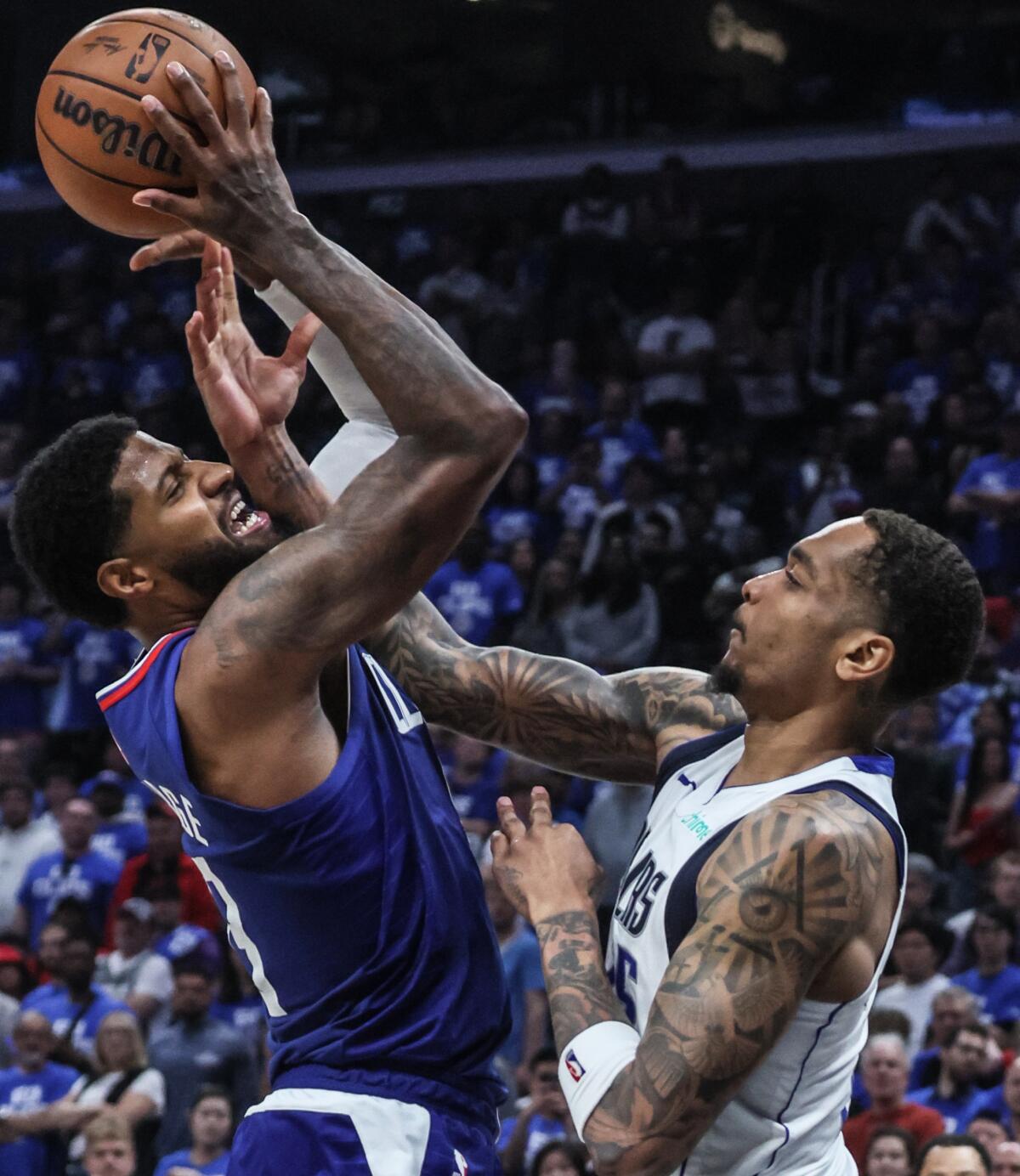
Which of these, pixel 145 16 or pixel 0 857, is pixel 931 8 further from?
pixel 145 16

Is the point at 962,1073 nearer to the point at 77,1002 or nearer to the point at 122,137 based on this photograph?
the point at 77,1002

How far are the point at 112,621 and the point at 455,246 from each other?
35.6 feet

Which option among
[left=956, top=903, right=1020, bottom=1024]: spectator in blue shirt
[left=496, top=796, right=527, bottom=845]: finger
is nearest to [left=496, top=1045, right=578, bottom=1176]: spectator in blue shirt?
[left=956, top=903, right=1020, bottom=1024]: spectator in blue shirt

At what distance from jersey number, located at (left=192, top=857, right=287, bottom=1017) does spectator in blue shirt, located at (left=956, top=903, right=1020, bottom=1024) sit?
462cm

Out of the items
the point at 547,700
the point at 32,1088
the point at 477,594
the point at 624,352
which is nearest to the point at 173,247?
the point at 547,700

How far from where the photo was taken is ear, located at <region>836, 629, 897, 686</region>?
3.13 metres

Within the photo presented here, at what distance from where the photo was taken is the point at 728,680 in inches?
126

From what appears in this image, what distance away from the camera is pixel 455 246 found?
45.3 feet

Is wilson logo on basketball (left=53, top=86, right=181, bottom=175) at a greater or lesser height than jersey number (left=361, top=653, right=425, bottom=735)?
greater

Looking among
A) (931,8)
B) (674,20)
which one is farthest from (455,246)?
(931,8)

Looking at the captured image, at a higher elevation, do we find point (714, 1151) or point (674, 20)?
point (714, 1151)

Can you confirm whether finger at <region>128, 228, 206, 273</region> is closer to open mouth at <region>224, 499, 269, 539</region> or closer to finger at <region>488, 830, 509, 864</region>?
open mouth at <region>224, 499, 269, 539</region>

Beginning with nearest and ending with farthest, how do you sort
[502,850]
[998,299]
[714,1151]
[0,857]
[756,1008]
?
[756,1008] → [714,1151] → [502,850] → [0,857] → [998,299]

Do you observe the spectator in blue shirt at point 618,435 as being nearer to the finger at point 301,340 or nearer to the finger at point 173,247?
the finger at point 301,340
